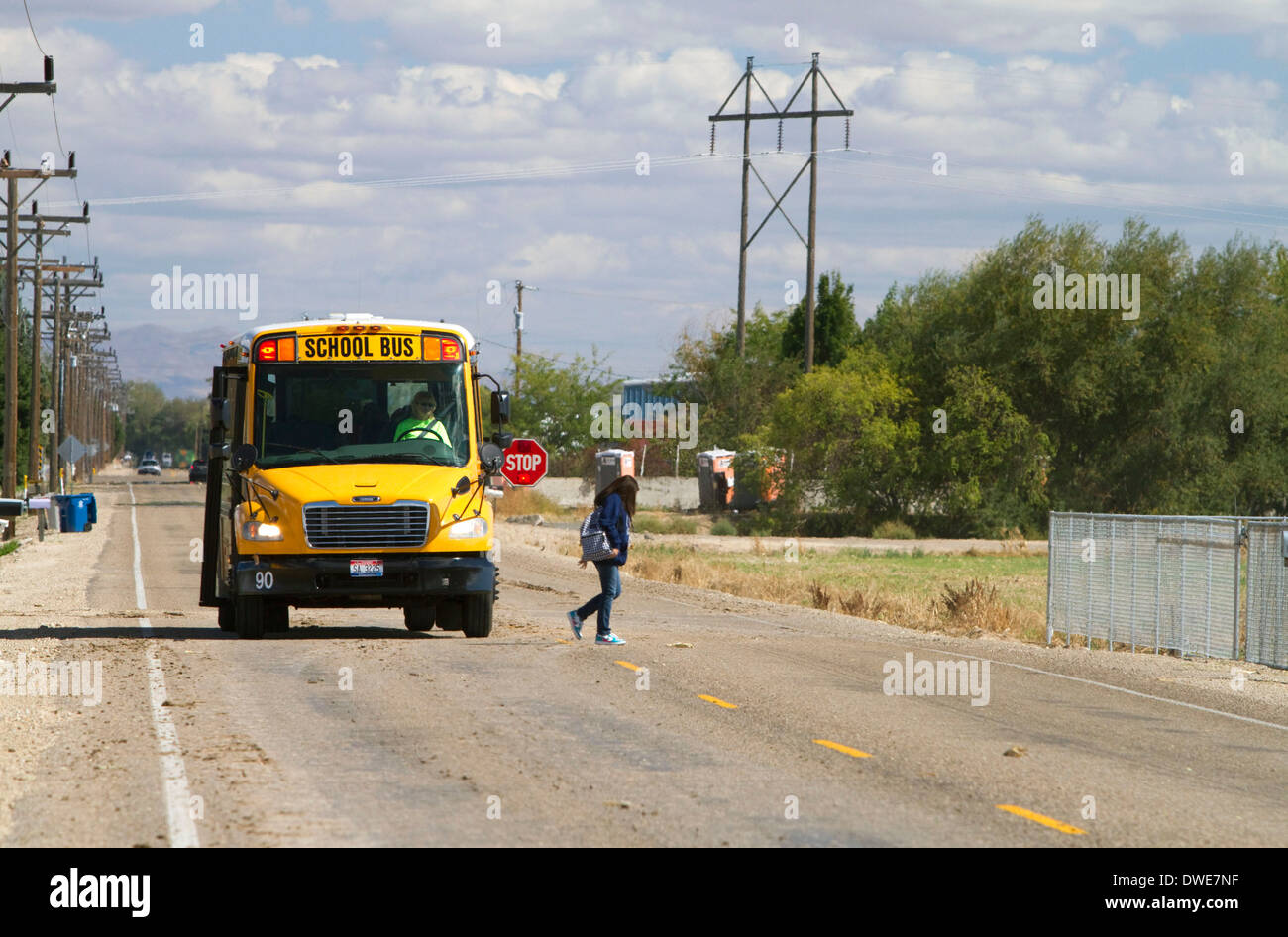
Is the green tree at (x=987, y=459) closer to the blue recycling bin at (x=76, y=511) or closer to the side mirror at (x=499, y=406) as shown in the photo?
the blue recycling bin at (x=76, y=511)

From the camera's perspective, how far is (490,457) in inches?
642

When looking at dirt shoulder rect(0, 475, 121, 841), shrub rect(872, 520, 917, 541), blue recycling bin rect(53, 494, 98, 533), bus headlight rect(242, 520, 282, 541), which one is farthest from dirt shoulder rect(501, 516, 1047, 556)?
bus headlight rect(242, 520, 282, 541)

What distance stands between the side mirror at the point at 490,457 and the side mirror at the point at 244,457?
2247 millimetres

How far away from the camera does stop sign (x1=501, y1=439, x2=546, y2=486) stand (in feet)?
130

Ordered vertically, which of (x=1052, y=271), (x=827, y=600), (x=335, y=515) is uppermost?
(x=1052, y=271)

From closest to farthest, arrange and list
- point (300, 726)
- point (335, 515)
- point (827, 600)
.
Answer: point (300, 726)
point (335, 515)
point (827, 600)

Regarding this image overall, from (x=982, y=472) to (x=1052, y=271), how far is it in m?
7.85

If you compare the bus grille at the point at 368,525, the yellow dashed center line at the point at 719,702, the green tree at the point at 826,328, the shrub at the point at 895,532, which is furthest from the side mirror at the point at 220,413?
the green tree at the point at 826,328

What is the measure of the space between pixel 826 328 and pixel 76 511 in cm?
6026

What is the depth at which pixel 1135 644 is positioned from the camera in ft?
66.3

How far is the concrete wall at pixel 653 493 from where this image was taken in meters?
75.8

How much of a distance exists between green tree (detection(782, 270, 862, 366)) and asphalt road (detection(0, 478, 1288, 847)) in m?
76.0

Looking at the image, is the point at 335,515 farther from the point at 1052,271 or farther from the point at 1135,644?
the point at 1052,271
